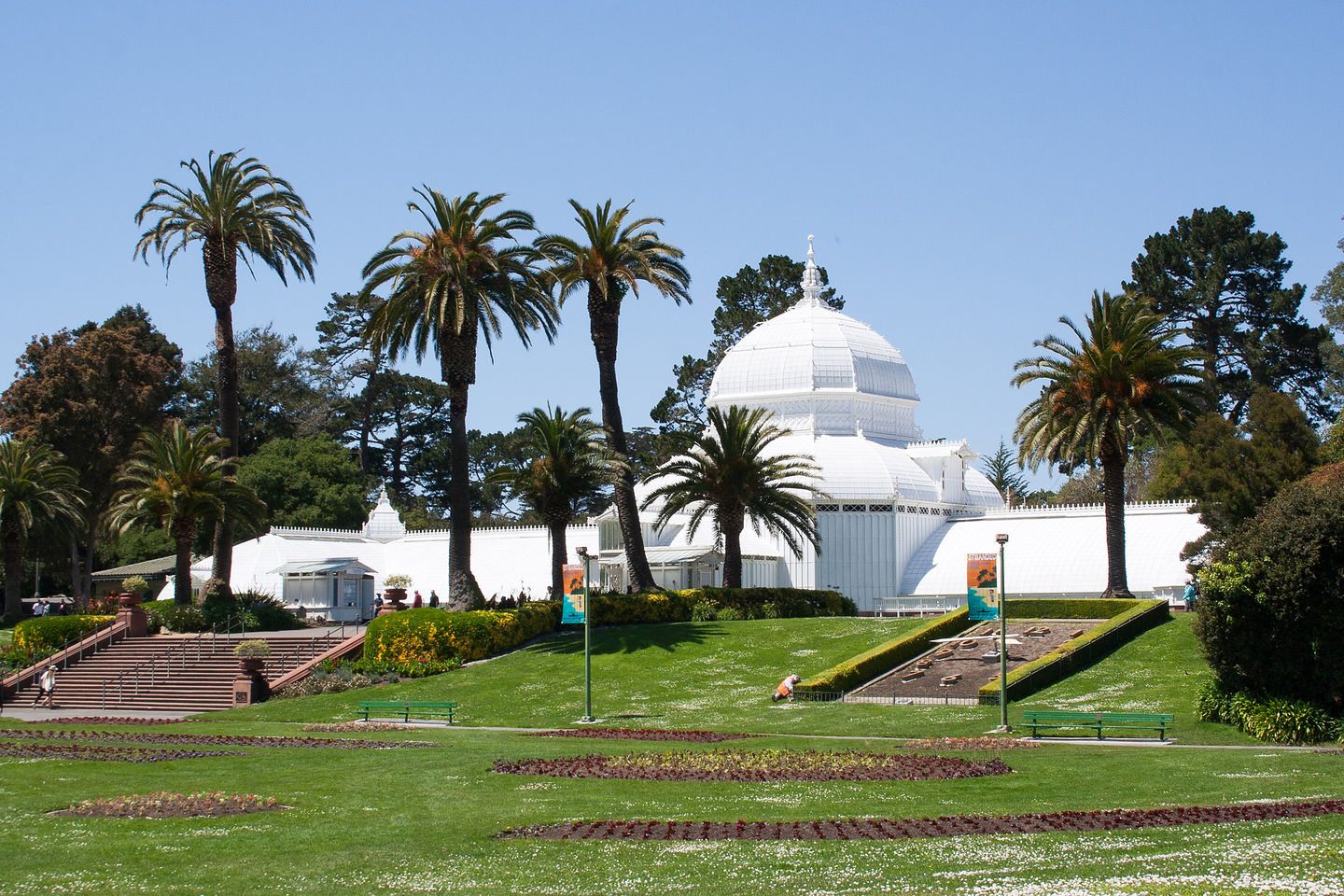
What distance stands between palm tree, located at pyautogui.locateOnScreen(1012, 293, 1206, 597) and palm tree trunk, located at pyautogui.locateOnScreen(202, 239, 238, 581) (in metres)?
29.2

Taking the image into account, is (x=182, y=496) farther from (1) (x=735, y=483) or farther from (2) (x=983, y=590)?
(2) (x=983, y=590)

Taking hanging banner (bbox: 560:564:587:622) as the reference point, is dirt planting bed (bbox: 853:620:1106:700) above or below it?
below

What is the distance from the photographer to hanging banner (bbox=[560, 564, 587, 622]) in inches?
1214

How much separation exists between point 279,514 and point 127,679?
40275 mm

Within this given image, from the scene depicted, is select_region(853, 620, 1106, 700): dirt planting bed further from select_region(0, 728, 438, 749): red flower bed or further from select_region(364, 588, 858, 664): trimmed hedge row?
select_region(0, 728, 438, 749): red flower bed

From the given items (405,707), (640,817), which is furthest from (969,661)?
(640,817)

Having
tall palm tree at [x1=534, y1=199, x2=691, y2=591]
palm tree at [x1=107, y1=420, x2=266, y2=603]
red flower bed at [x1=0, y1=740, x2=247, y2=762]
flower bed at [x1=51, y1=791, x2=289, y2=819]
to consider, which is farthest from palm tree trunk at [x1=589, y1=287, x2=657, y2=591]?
flower bed at [x1=51, y1=791, x2=289, y2=819]

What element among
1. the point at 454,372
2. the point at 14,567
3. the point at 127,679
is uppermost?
the point at 454,372

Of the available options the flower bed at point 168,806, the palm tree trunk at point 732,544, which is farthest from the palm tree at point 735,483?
the flower bed at point 168,806

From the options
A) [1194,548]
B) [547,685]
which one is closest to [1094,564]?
[1194,548]

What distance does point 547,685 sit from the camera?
35.8 meters

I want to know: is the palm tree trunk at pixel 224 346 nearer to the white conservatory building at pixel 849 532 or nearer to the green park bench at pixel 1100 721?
the white conservatory building at pixel 849 532

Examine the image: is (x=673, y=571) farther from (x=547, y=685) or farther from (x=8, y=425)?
(x=8, y=425)

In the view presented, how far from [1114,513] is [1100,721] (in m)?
16.1
